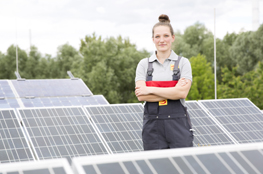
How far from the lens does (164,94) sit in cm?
466

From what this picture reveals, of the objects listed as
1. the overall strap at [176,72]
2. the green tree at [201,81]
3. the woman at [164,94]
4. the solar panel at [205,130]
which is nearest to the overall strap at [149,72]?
the woman at [164,94]

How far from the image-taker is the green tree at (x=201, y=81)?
50938 mm

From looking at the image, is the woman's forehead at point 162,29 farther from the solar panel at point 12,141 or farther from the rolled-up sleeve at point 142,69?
the solar panel at point 12,141

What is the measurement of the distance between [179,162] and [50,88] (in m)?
21.6

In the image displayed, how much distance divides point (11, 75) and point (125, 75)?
1945 cm

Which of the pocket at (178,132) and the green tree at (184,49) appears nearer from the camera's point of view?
the pocket at (178,132)

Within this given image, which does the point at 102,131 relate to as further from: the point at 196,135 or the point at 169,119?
the point at 169,119

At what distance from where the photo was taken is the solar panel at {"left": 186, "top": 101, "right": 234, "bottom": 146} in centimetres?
990

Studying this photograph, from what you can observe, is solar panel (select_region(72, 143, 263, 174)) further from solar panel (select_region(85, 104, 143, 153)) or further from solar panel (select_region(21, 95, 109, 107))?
solar panel (select_region(21, 95, 109, 107))

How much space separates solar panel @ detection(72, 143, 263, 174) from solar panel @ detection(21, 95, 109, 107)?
17.6m

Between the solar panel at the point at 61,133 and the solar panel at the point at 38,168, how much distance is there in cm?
568

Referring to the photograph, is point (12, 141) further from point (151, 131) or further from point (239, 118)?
point (239, 118)

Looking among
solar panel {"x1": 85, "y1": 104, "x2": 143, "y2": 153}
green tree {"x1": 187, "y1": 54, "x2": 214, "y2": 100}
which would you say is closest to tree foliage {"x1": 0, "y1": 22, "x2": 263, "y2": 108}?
green tree {"x1": 187, "y1": 54, "x2": 214, "y2": 100}

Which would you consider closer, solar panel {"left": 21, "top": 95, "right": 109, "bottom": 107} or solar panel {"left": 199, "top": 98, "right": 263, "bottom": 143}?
solar panel {"left": 199, "top": 98, "right": 263, "bottom": 143}
